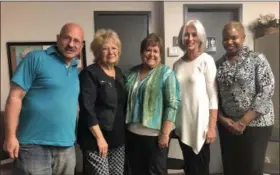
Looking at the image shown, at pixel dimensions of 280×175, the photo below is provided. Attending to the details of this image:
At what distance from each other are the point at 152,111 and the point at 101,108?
27 centimetres

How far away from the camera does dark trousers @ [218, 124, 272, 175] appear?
5.21 ft

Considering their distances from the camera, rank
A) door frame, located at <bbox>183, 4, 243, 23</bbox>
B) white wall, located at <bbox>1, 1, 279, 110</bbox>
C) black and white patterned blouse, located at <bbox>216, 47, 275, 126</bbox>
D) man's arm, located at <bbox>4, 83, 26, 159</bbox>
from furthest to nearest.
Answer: door frame, located at <bbox>183, 4, 243, 23</bbox> < white wall, located at <bbox>1, 1, 279, 110</bbox> < black and white patterned blouse, located at <bbox>216, 47, 275, 126</bbox> < man's arm, located at <bbox>4, 83, 26, 159</bbox>

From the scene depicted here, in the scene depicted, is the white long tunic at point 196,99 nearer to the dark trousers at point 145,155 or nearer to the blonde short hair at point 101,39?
the dark trousers at point 145,155

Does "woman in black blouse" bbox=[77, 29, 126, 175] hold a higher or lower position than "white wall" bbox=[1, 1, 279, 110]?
lower

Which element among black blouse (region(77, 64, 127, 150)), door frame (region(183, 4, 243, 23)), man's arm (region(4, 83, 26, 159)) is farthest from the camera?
door frame (region(183, 4, 243, 23))

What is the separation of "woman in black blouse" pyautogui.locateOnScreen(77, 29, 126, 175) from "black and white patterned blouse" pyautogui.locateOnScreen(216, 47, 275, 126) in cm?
64

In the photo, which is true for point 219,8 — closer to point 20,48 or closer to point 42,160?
point 20,48

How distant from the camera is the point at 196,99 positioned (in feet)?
5.29

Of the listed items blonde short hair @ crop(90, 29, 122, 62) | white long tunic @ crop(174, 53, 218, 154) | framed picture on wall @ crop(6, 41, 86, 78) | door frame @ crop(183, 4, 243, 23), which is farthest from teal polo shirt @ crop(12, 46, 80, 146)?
door frame @ crop(183, 4, 243, 23)

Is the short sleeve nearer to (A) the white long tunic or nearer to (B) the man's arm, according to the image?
(B) the man's arm

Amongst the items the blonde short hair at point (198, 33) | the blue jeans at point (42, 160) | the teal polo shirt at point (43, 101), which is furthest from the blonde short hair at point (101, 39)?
the blue jeans at point (42, 160)

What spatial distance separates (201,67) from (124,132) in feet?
1.90

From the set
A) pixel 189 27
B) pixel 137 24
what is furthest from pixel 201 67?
pixel 137 24

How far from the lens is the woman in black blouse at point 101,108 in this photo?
1.46 meters
